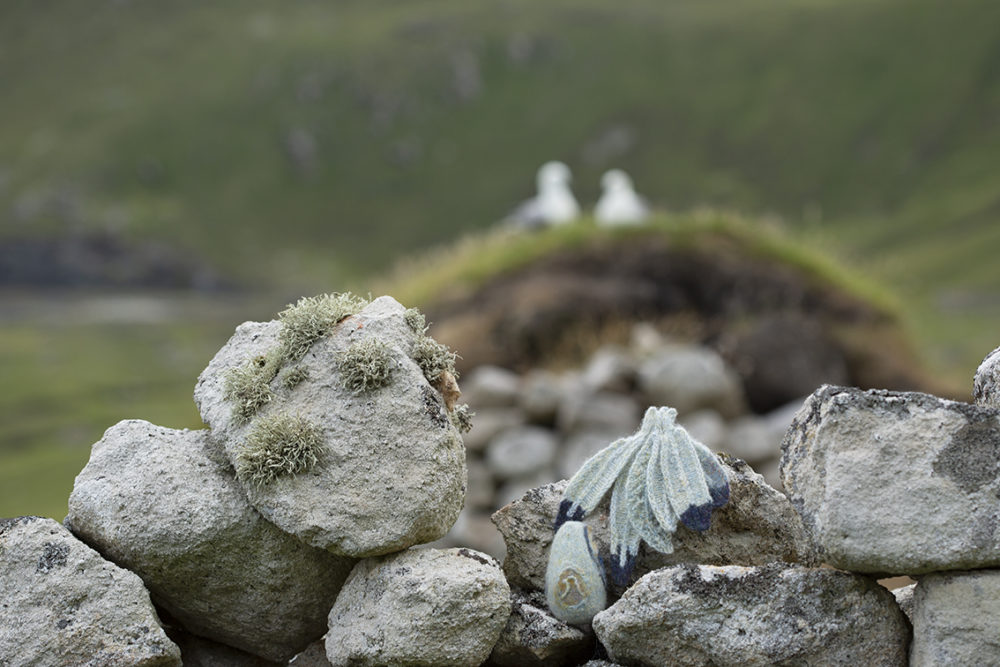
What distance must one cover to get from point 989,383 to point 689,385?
15328 mm

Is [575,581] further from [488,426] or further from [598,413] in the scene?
[488,426]

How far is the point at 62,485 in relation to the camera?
106688mm

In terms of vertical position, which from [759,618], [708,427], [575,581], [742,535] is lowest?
[759,618]

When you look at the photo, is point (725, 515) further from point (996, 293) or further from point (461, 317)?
point (996, 293)

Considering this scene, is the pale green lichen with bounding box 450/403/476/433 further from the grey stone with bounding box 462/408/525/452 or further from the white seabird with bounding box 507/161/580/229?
the white seabird with bounding box 507/161/580/229

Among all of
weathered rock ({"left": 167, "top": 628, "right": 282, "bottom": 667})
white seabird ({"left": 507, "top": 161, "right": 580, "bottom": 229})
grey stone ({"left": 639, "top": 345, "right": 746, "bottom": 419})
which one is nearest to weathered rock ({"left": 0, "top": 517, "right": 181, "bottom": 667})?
weathered rock ({"left": 167, "top": 628, "right": 282, "bottom": 667})

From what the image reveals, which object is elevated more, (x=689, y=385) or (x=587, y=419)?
(x=689, y=385)

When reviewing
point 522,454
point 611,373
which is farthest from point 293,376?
point 611,373

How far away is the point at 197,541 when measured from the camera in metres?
6.77

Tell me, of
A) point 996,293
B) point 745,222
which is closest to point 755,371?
point 745,222

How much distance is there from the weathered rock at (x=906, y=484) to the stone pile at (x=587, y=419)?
578 inches

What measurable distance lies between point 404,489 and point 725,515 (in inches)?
88.9

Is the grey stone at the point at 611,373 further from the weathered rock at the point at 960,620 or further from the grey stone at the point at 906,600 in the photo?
the weathered rock at the point at 960,620

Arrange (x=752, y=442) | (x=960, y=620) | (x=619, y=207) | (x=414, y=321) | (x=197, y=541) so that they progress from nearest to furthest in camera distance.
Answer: (x=960, y=620)
(x=197, y=541)
(x=414, y=321)
(x=752, y=442)
(x=619, y=207)
